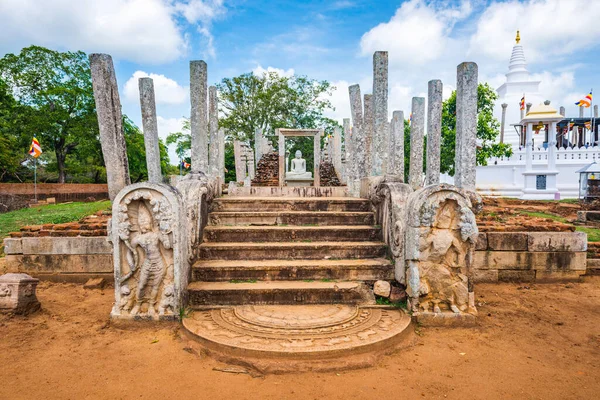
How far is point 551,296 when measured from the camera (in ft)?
16.6

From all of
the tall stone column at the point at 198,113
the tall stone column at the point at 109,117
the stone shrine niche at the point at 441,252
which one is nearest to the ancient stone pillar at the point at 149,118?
the tall stone column at the point at 198,113

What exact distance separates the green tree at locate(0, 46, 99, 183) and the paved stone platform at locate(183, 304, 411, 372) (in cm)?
2433

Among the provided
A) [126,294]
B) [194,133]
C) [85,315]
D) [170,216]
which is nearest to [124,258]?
[126,294]

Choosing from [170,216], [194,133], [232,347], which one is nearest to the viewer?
[232,347]

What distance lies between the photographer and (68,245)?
5543mm

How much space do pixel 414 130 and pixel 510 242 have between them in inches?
177

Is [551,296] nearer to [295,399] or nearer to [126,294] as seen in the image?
[295,399]

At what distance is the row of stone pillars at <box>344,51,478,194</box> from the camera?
6.58m

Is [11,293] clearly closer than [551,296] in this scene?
Yes

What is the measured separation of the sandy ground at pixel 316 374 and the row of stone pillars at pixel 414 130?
333 cm

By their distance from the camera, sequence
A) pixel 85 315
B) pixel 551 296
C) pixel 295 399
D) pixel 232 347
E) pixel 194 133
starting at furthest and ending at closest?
pixel 194 133, pixel 551 296, pixel 85 315, pixel 232 347, pixel 295 399

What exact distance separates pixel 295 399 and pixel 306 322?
3.40 ft

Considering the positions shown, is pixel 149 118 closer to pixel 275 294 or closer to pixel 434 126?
pixel 275 294

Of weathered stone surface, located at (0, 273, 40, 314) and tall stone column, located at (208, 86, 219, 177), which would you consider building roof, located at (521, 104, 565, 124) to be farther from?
weathered stone surface, located at (0, 273, 40, 314)
